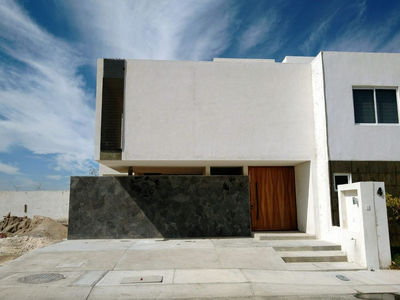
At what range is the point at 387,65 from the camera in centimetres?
1134

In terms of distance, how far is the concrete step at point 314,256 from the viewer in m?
8.98

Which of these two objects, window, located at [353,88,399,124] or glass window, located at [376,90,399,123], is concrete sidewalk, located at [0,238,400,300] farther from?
glass window, located at [376,90,399,123]

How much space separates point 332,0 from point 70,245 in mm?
11721

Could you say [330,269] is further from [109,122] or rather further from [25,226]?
[25,226]

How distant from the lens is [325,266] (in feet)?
28.3

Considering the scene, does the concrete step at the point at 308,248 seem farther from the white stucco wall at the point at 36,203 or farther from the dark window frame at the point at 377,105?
the white stucco wall at the point at 36,203

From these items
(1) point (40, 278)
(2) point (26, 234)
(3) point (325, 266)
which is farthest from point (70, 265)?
Answer: (2) point (26, 234)

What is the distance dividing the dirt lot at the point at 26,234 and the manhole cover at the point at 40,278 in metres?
4.17

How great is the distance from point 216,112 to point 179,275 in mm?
5681

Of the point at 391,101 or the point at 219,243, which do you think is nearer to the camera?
the point at 219,243

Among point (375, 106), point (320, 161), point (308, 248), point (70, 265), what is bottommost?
point (70, 265)

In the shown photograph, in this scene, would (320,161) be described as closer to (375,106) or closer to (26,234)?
(375,106)

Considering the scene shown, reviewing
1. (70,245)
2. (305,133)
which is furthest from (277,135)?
(70,245)

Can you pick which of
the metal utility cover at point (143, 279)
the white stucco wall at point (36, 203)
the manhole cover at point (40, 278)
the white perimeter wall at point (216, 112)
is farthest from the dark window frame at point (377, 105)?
the white stucco wall at point (36, 203)
